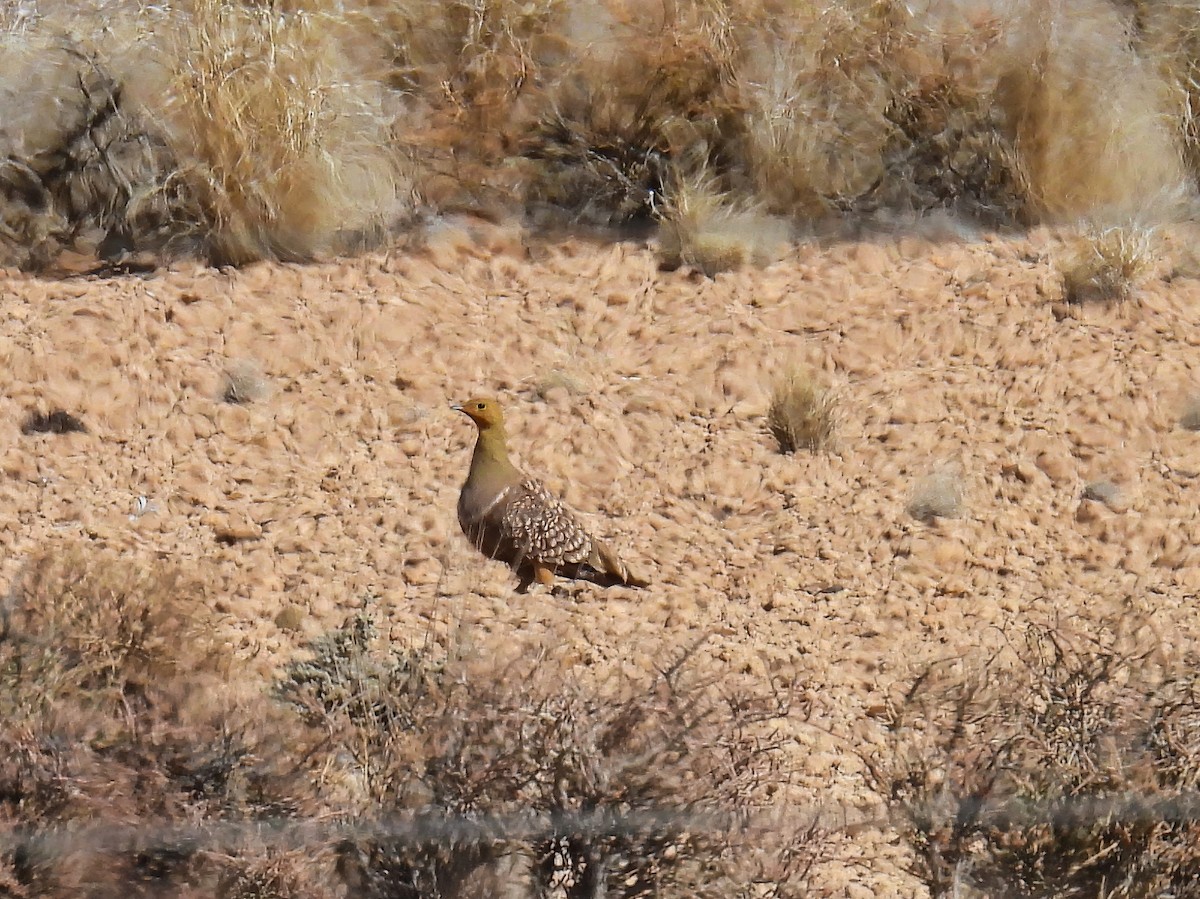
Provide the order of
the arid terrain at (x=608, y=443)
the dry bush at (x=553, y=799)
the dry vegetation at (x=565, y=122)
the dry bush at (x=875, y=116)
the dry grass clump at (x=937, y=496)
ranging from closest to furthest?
the dry bush at (x=553, y=799), the arid terrain at (x=608, y=443), the dry grass clump at (x=937, y=496), the dry vegetation at (x=565, y=122), the dry bush at (x=875, y=116)

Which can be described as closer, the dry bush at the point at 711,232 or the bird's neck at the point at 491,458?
the bird's neck at the point at 491,458

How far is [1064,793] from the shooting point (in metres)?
4.61

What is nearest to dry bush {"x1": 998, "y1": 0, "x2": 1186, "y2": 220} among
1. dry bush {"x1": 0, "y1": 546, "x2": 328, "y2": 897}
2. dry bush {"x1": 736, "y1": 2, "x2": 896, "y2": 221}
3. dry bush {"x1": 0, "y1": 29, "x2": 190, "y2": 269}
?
dry bush {"x1": 736, "y1": 2, "x2": 896, "y2": 221}

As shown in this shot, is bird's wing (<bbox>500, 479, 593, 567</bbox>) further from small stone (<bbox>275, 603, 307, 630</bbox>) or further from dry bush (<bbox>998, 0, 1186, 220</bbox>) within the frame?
dry bush (<bbox>998, 0, 1186, 220</bbox>)

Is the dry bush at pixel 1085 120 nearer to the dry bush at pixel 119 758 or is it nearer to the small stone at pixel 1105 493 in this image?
the small stone at pixel 1105 493

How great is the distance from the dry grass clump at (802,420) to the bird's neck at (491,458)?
5.17ft

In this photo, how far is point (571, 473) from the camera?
709 cm

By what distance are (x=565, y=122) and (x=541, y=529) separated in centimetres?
330

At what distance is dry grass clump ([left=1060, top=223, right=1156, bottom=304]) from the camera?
8.03 meters

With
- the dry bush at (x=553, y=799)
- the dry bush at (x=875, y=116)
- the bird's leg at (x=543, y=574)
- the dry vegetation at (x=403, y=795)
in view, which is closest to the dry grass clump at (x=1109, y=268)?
the dry bush at (x=875, y=116)

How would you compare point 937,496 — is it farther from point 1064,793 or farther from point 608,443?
point 1064,793

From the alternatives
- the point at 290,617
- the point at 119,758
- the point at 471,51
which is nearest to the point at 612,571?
the point at 290,617

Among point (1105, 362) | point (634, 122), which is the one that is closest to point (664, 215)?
point (634, 122)

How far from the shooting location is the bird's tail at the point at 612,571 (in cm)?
634
